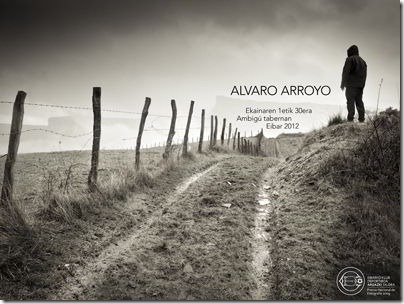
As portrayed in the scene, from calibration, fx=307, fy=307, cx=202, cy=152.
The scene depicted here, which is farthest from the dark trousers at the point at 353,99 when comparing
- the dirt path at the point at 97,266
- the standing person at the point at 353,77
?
the dirt path at the point at 97,266

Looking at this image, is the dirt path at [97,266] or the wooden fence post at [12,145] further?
the wooden fence post at [12,145]

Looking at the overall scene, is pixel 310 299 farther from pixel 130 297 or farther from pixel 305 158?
pixel 305 158

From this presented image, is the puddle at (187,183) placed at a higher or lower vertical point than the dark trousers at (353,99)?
lower

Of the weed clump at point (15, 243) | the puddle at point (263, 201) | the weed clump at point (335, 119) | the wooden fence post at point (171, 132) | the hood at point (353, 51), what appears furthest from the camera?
the weed clump at point (335, 119)

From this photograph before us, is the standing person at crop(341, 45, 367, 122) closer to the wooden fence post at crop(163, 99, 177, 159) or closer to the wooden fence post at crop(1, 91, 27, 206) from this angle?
the wooden fence post at crop(163, 99, 177, 159)

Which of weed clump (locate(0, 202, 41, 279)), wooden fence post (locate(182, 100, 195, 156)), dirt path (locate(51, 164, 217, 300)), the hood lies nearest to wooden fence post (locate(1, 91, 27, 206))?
weed clump (locate(0, 202, 41, 279))

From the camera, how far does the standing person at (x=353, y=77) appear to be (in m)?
8.89

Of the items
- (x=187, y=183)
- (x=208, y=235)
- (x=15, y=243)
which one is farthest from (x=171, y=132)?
(x=15, y=243)

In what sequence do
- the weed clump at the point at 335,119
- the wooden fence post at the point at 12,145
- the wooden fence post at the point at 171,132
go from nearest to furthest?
1. the wooden fence post at the point at 12,145
2. the wooden fence post at the point at 171,132
3. the weed clump at the point at 335,119

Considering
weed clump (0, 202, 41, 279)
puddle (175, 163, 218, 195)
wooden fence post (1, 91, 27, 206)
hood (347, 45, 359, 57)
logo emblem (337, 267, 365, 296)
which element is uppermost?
hood (347, 45, 359, 57)

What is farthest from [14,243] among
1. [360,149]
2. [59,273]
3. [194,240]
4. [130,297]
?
[360,149]

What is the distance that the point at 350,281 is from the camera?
4.30m

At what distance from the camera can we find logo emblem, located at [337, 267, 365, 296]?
4234 millimetres

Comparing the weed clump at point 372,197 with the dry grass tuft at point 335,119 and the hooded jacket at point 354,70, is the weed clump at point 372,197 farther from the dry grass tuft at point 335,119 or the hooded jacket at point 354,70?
the dry grass tuft at point 335,119
